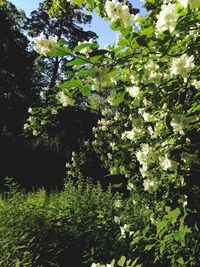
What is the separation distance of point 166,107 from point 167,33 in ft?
3.19

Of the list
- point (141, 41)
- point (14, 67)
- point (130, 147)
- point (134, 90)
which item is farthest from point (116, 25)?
point (14, 67)

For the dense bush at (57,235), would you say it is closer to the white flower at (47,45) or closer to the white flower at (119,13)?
the white flower at (47,45)

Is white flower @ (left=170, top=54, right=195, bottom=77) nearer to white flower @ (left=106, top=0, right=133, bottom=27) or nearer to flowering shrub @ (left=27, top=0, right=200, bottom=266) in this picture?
flowering shrub @ (left=27, top=0, right=200, bottom=266)

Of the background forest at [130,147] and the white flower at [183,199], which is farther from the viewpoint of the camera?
the white flower at [183,199]

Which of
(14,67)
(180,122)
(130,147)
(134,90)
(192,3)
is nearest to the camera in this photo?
(192,3)

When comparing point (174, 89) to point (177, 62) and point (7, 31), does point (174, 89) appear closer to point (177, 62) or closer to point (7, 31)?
point (177, 62)

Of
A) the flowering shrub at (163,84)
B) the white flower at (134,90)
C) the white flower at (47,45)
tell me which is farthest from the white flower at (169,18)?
the white flower at (134,90)

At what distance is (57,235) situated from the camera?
4918 mm

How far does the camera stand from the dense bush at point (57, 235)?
14.5 feet

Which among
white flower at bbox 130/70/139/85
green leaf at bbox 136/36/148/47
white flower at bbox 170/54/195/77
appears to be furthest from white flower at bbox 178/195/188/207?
green leaf at bbox 136/36/148/47

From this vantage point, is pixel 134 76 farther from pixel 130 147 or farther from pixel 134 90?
pixel 130 147

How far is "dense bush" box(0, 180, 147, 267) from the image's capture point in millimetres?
4410

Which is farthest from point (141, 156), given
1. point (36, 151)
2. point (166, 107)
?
point (36, 151)

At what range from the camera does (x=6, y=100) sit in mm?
25125
